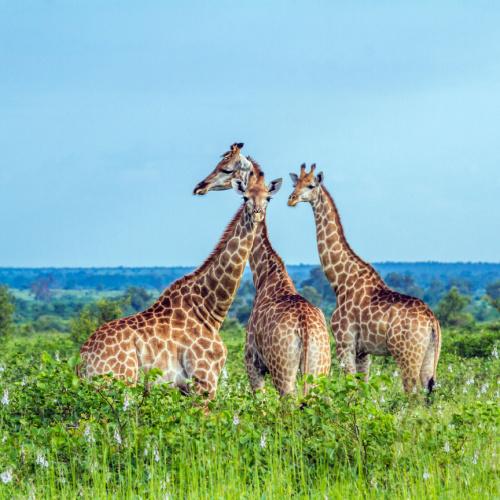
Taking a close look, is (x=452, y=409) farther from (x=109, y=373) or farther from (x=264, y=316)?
(x=109, y=373)

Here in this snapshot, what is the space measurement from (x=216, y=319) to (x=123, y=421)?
218 cm

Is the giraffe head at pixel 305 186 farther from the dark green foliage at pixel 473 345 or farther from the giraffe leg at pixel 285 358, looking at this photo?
the dark green foliage at pixel 473 345

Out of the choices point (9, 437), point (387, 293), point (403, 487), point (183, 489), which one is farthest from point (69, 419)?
point (387, 293)

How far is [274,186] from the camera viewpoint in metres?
11.8

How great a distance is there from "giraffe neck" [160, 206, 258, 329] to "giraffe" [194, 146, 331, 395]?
25.2 inches

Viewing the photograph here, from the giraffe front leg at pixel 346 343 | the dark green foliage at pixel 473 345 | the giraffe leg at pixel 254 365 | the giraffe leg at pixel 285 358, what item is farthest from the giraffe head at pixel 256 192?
the dark green foliage at pixel 473 345

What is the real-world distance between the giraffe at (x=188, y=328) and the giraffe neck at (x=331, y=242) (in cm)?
275

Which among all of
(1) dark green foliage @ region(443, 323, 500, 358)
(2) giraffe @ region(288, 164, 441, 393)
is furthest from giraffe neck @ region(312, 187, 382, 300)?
(1) dark green foliage @ region(443, 323, 500, 358)

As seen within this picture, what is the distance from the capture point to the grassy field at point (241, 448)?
8.84m

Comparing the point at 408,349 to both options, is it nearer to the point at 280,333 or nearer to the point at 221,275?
the point at 280,333

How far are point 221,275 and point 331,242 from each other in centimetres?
316

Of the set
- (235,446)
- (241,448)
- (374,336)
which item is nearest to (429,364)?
(374,336)

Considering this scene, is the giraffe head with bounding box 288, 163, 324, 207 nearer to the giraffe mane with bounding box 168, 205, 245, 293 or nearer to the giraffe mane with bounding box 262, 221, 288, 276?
the giraffe mane with bounding box 262, 221, 288, 276

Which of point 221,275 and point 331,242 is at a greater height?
point 331,242
